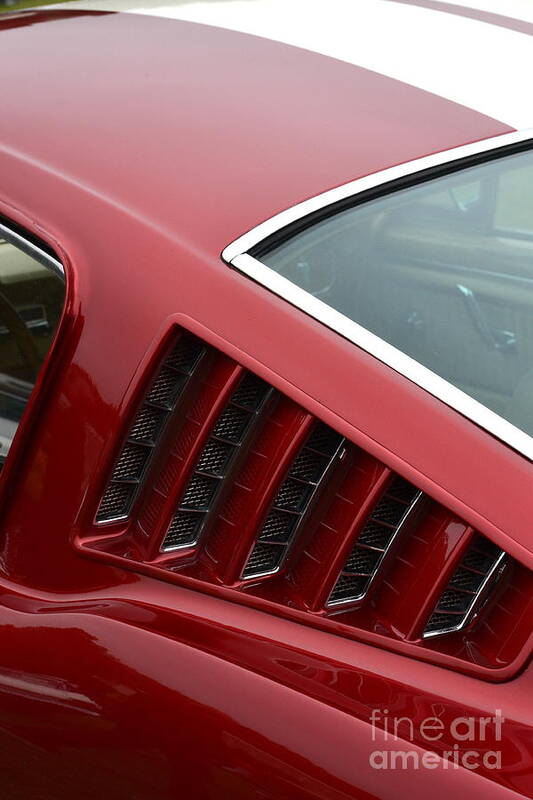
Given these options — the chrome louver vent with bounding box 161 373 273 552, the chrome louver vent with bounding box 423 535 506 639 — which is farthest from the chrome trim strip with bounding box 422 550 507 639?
the chrome louver vent with bounding box 161 373 273 552

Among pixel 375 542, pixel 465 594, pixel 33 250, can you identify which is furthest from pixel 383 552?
pixel 33 250

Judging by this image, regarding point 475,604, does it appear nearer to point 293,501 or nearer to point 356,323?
point 293,501

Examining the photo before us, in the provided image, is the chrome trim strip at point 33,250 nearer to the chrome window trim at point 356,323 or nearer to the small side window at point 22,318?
the small side window at point 22,318

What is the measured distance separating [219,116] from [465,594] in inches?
35.5

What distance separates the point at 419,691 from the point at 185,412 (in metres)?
0.51

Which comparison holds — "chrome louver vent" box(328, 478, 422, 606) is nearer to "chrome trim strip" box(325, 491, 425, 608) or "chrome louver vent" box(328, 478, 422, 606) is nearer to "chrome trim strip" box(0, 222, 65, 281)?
"chrome trim strip" box(325, 491, 425, 608)

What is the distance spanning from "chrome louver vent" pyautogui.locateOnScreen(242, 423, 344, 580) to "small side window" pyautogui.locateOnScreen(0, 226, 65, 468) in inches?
19.1

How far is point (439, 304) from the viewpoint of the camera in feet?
5.20

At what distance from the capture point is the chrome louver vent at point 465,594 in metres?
1.34

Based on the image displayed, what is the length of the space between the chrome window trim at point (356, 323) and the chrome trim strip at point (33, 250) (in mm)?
281

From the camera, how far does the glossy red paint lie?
1289 mm

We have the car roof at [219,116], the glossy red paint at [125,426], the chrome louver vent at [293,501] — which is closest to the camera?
the glossy red paint at [125,426]

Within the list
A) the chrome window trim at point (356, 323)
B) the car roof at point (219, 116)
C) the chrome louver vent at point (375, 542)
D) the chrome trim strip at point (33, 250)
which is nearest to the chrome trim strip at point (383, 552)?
the chrome louver vent at point (375, 542)

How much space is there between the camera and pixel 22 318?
1.87 m
